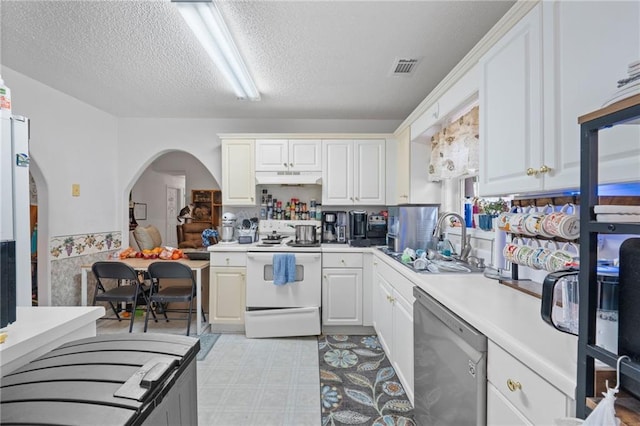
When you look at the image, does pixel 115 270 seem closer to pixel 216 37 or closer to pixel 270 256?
pixel 270 256

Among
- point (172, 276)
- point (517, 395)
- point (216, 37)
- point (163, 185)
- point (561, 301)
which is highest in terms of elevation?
point (216, 37)

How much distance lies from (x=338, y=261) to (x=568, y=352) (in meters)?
2.37

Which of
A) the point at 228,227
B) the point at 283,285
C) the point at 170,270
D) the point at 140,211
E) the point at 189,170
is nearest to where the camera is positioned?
the point at 170,270

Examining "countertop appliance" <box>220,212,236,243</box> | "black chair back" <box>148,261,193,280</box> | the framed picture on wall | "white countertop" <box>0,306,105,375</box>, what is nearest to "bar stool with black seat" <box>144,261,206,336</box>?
"black chair back" <box>148,261,193,280</box>

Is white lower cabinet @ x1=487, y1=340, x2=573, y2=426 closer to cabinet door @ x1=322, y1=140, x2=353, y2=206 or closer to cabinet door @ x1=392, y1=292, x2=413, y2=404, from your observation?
cabinet door @ x1=392, y1=292, x2=413, y2=404

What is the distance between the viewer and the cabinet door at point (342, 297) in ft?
10.3

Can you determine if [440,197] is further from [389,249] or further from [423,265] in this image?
[423,265]

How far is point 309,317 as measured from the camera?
119 inches

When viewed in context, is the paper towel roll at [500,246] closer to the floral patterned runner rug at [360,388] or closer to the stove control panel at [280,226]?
the floral patterned runner rug at [360,388]

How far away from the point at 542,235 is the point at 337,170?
2371 mm

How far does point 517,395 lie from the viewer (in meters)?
0.89

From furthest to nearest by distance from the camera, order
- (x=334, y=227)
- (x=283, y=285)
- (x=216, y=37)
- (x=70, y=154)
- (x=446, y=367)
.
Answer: (x=334, y=227) < (x=70, y=154) < (x=283, y=285) < (x=216, y=37) < (x=446, y=367)

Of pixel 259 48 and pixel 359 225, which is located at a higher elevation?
pixel 259 48

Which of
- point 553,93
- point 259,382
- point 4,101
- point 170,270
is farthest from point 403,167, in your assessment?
point 4,101
